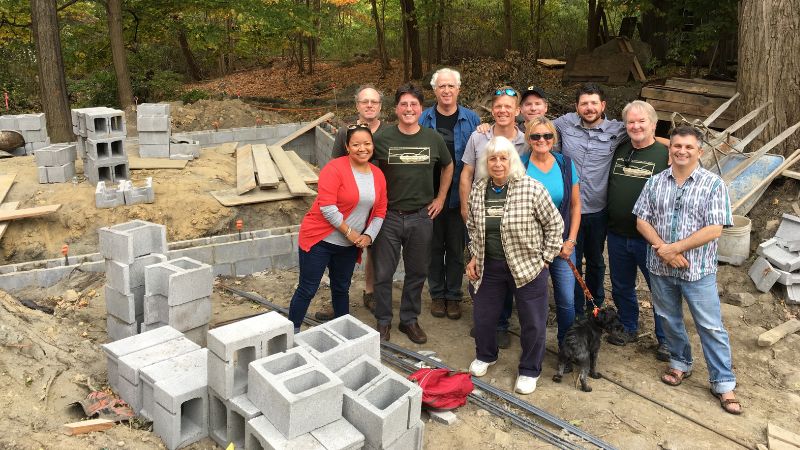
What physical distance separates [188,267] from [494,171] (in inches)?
108

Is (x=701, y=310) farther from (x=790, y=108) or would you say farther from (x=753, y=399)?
(x=790, y=108)

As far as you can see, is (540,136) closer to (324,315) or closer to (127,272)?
(324,315)

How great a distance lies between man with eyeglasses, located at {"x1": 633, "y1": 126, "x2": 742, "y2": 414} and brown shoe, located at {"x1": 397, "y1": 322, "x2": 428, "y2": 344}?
2034mm

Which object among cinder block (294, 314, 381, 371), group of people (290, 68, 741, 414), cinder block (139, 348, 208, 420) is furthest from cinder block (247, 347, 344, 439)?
group of people (290, 68, 741, 414)

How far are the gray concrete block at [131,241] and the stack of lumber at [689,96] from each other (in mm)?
8627

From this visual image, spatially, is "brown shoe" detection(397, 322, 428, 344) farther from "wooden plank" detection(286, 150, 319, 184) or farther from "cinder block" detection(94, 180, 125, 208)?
"cinder block" detection(94, 180, 125, 208)

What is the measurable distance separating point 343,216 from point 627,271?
2.53 m

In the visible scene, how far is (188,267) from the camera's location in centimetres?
530

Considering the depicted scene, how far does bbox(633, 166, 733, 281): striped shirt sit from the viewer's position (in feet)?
15.0

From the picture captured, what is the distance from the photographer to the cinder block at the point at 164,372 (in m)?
4.18

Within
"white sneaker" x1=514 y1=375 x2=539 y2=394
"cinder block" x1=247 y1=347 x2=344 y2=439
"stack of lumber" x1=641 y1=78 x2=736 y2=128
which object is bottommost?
"white sneaker" x1=514 y1=375 x2=539 y2=394

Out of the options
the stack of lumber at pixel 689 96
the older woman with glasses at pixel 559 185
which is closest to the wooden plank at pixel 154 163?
the older woman with glasses at pixel 559 185

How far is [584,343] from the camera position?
196 inches

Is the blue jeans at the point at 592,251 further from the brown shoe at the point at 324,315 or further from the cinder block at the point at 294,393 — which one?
the cinder block at the point at 294,393
